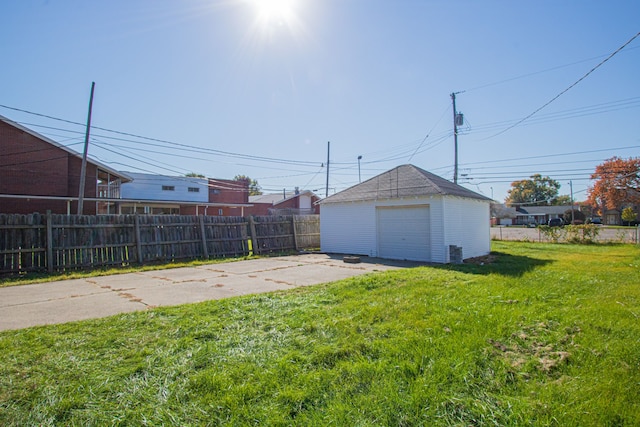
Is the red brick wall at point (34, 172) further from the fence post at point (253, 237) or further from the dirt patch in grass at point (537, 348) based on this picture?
the dirt patch in grass at point (537, 348)

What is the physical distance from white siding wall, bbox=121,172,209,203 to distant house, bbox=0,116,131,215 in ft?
31.6

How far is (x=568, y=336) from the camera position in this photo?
151 inches

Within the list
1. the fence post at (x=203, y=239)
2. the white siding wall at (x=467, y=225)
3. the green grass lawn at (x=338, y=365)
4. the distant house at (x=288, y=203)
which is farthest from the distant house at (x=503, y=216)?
the green grass lawn at (x=338, y=365)

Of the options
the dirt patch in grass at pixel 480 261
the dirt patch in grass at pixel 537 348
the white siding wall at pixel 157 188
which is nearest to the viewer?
the dirt patch in grass at pixel 537 348

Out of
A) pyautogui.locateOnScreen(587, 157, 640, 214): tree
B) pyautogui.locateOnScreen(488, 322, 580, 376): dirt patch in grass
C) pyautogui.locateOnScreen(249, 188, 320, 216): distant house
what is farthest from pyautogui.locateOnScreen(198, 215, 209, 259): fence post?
pyautogui.locateOnScreen(587, 157, 640, 214): tree

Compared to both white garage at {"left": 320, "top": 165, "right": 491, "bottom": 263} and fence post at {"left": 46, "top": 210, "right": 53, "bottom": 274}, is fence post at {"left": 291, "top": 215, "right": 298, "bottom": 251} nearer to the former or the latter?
white garage at {"left": 320, "top": 165, "right": 491, "bottom": 263}

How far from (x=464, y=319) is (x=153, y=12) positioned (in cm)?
1014

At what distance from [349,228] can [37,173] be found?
17772 millimetres

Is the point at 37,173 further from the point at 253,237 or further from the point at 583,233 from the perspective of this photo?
the point at 583,233

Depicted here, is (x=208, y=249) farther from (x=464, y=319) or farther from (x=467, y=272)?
(x=464, y=319)

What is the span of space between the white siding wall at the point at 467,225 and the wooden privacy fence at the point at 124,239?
A: 7224 millimetres

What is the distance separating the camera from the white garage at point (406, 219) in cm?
1184

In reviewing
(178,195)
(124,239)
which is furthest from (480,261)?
(178,195)

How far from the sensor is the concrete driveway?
5.30 m
